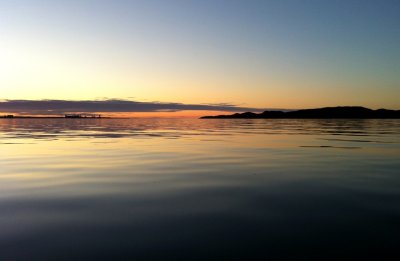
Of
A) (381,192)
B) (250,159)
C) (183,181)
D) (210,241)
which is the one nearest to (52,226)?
(210,241)

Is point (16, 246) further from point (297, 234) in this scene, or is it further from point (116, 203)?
point (297, 234)

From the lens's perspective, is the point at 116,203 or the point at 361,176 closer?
the point at 116,203

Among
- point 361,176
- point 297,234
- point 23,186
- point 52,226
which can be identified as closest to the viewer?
point 297,234

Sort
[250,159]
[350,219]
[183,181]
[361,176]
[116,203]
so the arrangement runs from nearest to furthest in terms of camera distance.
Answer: [350,219]
[116,203]
[183,181]
[361,176]
[250,159]

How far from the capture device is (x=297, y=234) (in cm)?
686

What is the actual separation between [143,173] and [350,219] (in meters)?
8.73

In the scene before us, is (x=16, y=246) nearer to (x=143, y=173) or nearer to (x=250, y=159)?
(x=143, y=173)

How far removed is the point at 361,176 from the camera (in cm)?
1352

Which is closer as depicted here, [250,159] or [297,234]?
[297,234]

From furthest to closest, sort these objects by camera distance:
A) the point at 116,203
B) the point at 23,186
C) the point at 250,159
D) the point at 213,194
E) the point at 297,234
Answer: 1. the point at 250,159
2. the point at 23,186
3. the point at 213,194
4. the point at 116,203
5. the point at 297,234

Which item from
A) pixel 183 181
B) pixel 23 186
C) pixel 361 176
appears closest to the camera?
pixel 23 186

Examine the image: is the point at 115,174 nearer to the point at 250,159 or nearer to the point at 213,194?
the point at 213,194

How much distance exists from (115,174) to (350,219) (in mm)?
9299

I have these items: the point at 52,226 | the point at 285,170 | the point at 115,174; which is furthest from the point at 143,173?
the point at 52,226
